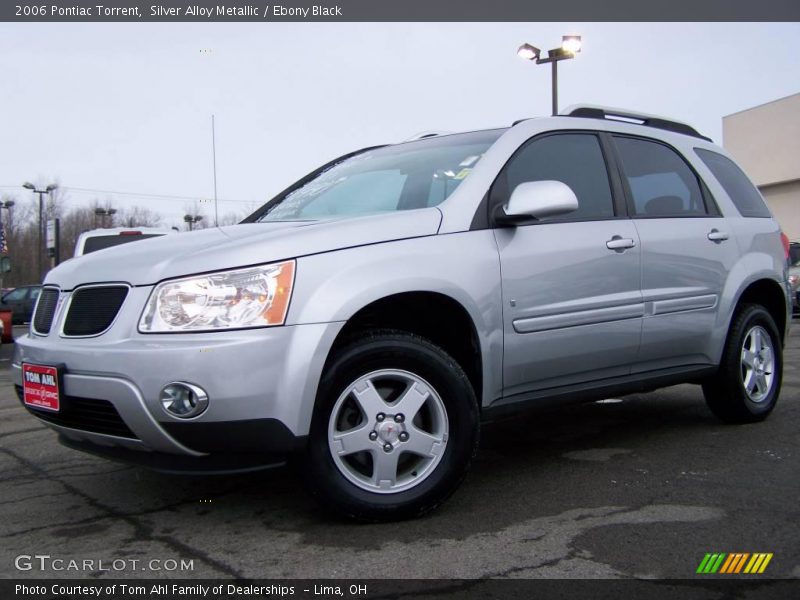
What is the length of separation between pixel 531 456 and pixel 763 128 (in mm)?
33284

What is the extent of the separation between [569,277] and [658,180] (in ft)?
3.87

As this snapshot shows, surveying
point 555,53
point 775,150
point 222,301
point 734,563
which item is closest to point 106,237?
point 222,301

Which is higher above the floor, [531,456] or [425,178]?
[425,178]

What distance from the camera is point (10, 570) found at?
8.84 feet

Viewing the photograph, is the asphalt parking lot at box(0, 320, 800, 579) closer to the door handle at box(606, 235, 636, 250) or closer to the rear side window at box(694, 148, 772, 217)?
the door handle at box(606, 235, 636, 250)

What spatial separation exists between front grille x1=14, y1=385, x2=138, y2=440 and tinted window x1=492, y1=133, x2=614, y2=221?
1973mm

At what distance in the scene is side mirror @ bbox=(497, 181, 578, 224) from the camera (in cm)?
341

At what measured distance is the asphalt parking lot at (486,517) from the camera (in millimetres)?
2656

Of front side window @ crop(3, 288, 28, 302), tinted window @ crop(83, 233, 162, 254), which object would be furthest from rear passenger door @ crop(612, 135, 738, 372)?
front side window @ crop(3, 288, 28, 302)

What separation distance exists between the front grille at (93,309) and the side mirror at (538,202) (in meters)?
1.67

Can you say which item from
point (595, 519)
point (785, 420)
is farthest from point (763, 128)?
point (595, 519)

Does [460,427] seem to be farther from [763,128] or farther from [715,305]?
[763,128]

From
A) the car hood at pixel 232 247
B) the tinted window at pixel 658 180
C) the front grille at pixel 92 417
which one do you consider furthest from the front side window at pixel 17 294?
the tinted window at pixel 658 180

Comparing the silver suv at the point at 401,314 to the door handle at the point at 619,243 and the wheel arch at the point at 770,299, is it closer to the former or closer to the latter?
the door handle at the point at 619,243
